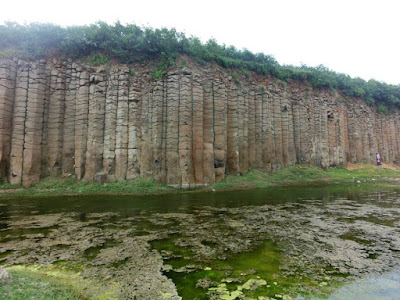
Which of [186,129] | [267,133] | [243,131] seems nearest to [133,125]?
[186,129]

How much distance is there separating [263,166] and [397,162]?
77.6 ft

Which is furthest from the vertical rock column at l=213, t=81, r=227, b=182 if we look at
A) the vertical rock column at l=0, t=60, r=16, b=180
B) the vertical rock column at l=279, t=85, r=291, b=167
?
the vertical rock column at l=0, t=60, r=16, b=180

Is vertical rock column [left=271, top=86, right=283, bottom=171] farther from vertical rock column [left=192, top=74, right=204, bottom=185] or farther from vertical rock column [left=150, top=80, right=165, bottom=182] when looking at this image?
vertical rock column [left=150, top=80, right=165, bottom=182]

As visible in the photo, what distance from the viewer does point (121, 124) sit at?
17969 millimetres

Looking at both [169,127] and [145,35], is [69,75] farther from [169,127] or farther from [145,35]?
[169,127]

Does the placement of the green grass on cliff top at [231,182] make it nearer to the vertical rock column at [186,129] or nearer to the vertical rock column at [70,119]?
the vertical rock column at [70,119]

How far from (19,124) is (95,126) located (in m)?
4.65

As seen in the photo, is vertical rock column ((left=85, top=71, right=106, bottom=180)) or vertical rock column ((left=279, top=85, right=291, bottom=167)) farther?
vertical rock column ((left=279, top=85, right=291, bottom=167))

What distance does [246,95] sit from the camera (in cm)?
2295

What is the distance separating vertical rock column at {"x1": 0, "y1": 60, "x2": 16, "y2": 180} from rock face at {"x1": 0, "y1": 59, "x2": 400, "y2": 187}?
0.06 meters

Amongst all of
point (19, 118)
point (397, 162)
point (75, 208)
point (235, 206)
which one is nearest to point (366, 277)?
point (235, 206)

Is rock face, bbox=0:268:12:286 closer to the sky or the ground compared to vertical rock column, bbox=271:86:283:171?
closer to the ground

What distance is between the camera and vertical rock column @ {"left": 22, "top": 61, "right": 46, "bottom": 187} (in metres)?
16.1

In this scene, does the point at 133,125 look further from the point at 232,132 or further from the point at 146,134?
the point at 232,132
